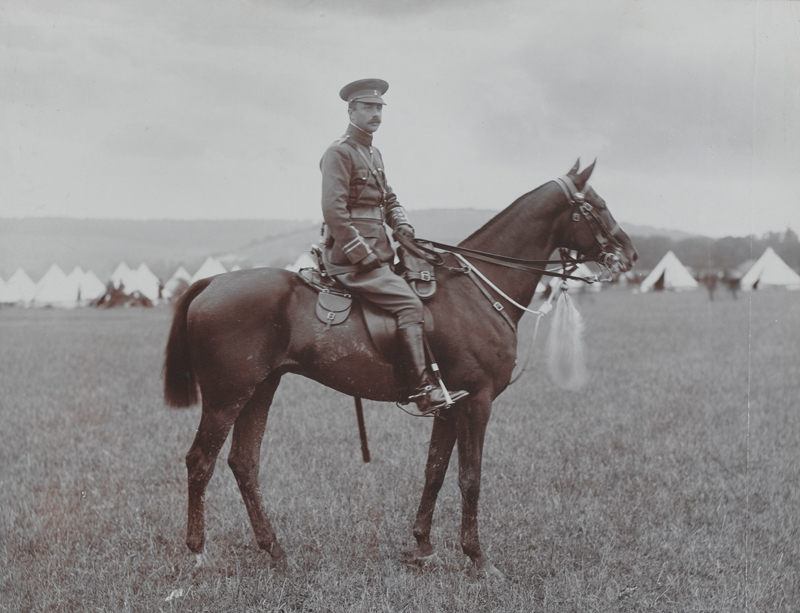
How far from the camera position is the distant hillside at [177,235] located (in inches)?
274

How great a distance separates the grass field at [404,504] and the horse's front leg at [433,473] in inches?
8.9

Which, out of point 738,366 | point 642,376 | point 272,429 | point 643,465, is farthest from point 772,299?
point 272,429

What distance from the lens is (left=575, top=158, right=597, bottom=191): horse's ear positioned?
16.3 ft

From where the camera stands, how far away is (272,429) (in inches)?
339

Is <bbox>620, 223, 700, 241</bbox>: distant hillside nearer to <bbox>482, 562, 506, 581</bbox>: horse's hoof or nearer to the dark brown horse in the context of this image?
the dark brown horse

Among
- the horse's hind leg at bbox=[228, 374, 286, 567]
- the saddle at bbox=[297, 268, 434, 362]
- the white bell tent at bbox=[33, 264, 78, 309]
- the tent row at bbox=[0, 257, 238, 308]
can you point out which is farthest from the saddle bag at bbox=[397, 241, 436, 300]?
the white bell tent at bbox=[33, 264, 78, 309]

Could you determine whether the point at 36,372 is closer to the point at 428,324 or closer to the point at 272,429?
the point at 272,429

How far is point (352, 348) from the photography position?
4.79m

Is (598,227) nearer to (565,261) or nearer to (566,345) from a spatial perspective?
Result: (565,261)

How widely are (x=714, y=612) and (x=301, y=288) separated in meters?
3.93

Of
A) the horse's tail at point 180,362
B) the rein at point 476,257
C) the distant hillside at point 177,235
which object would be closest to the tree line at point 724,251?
the distant hillside at point 177,235

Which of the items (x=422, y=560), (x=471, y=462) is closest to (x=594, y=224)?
(x=471, y=462)

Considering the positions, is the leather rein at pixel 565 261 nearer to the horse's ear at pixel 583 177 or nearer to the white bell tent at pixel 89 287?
the horse's ear at pixel 583 177

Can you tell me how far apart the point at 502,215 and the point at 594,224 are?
73 centimetres
